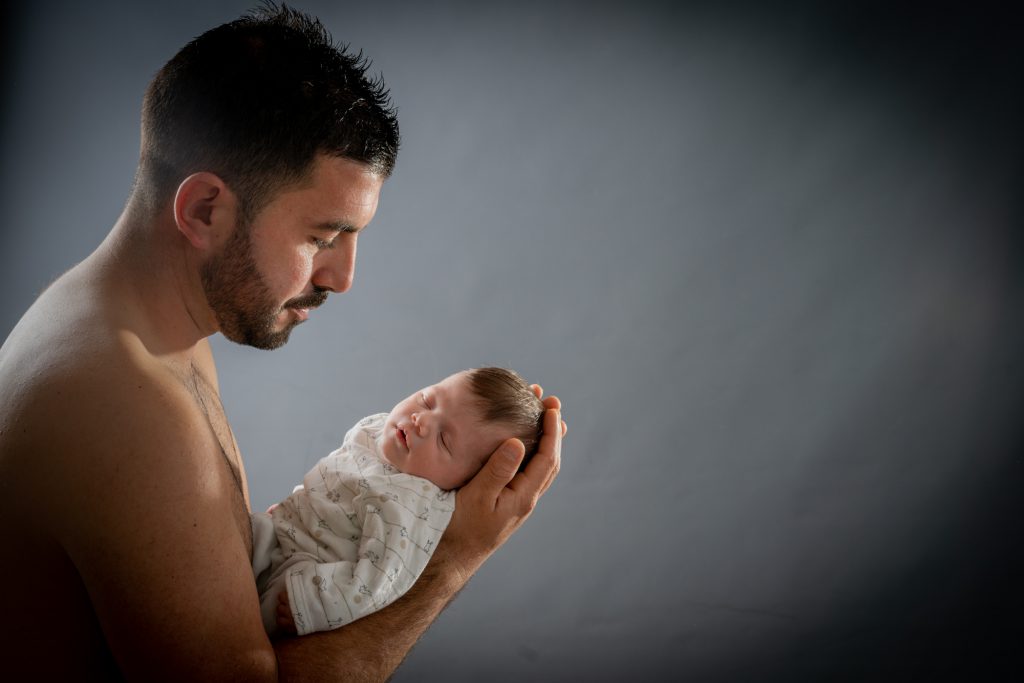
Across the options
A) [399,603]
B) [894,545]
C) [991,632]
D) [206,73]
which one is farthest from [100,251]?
[991,632]

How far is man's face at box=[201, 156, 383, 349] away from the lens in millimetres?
1279

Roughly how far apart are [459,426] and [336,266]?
0.36 meters

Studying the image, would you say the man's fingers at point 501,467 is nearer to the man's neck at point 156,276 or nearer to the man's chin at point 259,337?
the man's chin at point 259,337

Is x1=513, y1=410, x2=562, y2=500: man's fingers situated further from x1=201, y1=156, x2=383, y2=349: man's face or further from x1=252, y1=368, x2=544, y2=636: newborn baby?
x1=201, y1=156, x2=383, y2=349: man's face

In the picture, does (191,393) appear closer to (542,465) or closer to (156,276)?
(156,276)

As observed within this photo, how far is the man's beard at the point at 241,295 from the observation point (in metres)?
1.28

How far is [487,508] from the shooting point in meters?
1.44

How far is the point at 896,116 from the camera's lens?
237 centimetres

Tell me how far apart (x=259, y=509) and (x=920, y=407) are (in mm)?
2133

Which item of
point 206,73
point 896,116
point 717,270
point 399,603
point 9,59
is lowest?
point 399,603

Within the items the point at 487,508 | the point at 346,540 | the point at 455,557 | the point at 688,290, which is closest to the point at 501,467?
the point at 487,508

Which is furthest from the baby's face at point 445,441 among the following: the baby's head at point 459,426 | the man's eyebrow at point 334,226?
the man's eyebrow at point 334,226

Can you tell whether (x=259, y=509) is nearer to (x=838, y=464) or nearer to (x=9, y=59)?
(x=9, y=59)

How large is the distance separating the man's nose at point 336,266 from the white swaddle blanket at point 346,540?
0.33m
